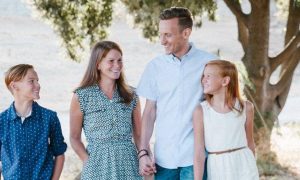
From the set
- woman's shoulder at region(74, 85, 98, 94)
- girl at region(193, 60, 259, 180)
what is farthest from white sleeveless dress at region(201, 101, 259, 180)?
woman's shoulder at region(74, 85, 98, 94)

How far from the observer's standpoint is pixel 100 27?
9438 millimetres

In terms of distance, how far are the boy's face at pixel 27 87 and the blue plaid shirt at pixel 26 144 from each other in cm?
9

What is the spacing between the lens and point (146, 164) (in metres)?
3.66

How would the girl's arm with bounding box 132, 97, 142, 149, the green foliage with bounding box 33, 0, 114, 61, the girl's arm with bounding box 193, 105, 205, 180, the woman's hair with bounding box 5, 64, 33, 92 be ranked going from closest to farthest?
the girl's arm with bounding box 193, 105, 205, 180 → the woman's hair with bounding box 5, 64, 33, 92 → the girl's arm with bounding box 132, 97, 142, 149 → the green foliage with bounding box 33, 0, 114, 61

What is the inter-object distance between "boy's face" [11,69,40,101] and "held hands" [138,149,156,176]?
706 millimetres

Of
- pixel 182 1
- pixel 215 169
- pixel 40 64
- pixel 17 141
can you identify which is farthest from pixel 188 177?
pixel 40 64

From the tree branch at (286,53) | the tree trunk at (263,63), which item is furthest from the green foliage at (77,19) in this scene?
the tree branch at (286,53)

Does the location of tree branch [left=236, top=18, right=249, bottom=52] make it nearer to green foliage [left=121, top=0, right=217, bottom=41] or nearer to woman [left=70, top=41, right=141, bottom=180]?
green foliage [left=121, top=0, right=217, bottom=41]

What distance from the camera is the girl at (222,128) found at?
359 centimetres

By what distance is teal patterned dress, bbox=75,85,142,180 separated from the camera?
3674 mm

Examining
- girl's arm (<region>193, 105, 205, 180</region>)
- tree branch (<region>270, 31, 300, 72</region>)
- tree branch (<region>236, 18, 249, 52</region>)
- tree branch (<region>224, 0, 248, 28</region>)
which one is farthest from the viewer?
tree branch (<region>236, 18, 249, 52</region>)

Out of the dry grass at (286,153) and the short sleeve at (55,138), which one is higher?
the short sleeve at (55,138)

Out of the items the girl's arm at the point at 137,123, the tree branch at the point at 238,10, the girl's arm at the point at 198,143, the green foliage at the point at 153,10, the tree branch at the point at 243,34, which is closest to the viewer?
the girl's arm at the point at 198,143

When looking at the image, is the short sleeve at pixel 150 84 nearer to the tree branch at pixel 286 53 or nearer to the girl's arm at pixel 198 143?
the girl's arm at pixel 198 143
